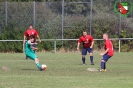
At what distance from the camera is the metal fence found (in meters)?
36.4

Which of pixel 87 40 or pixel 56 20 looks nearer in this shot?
pixel 87 40

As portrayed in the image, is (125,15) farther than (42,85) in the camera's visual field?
Yes

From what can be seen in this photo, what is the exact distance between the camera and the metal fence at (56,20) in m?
36.4

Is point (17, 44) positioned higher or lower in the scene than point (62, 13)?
lower

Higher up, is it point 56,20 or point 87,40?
point 56,20

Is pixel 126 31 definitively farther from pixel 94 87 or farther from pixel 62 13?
pixel 94 87

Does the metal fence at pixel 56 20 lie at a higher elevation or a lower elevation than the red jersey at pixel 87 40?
higher

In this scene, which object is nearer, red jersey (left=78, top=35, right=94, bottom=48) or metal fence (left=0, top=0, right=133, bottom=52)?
red jersey (left=78, top=35, right=94, bottom=48)

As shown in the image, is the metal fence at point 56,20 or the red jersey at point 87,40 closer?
the red jersey at point 87,40

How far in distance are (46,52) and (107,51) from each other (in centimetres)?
1586

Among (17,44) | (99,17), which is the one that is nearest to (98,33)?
(99,17)

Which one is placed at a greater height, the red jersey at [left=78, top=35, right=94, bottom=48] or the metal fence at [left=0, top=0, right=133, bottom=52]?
the metal fence at [left=0, top=0, right=133, bottom=52]

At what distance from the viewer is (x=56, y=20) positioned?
36.7 metres

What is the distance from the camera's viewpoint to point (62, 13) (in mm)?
36594
